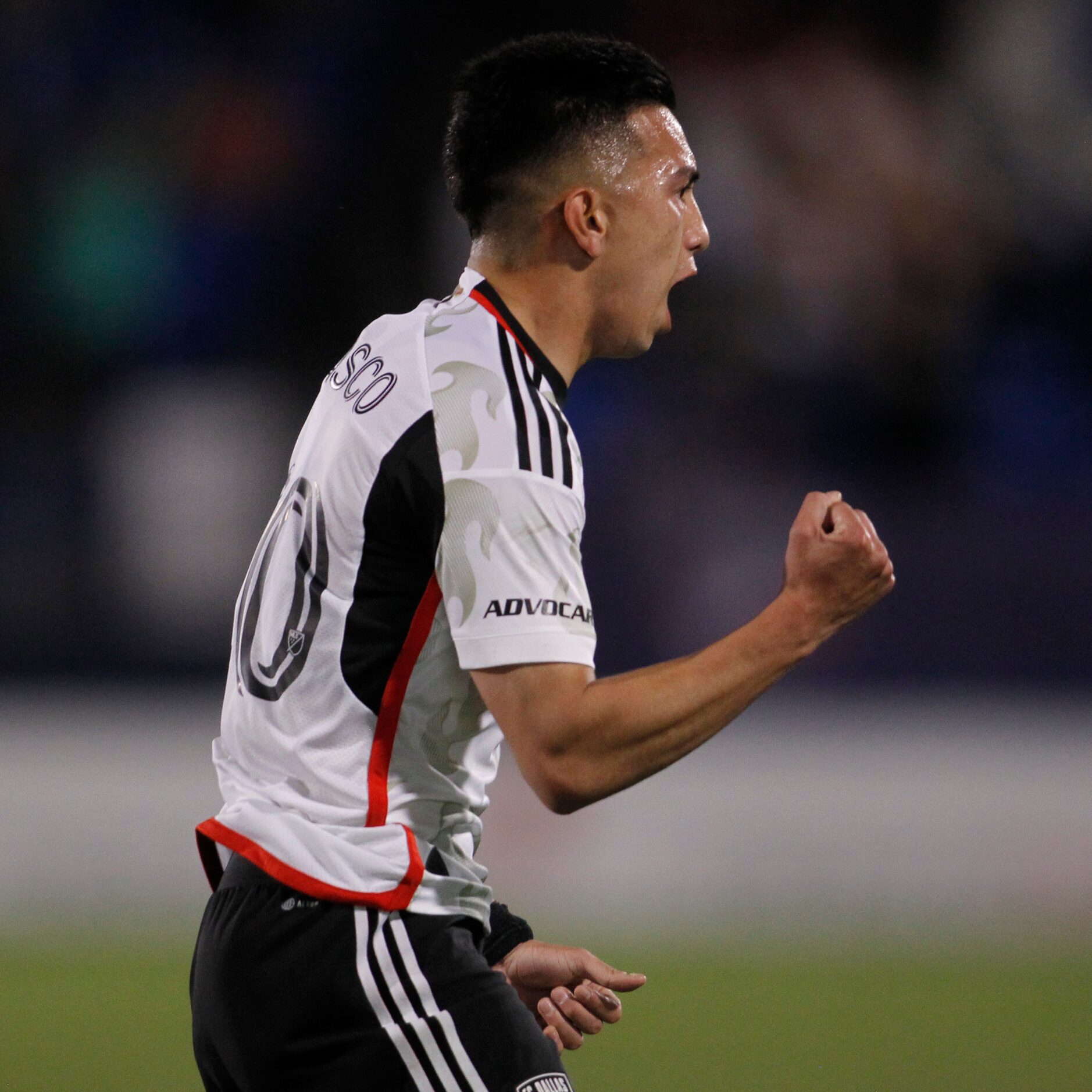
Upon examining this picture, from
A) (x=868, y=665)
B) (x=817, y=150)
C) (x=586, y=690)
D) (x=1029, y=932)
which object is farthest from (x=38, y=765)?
(x=586, y=690)

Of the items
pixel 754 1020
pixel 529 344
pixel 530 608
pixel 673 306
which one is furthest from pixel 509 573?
pixel 673 306

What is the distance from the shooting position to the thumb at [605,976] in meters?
2.48

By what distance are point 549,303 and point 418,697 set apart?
0.62 m

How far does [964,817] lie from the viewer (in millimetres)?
6547

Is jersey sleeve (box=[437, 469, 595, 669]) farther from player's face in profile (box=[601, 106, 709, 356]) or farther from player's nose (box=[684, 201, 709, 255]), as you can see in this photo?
player's nose (box=[684, 201, 709, 255])

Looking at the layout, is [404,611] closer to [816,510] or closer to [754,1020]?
[816,510]

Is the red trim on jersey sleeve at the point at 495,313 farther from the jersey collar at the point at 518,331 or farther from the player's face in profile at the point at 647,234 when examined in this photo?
the player's face in profile at the point at 647,234

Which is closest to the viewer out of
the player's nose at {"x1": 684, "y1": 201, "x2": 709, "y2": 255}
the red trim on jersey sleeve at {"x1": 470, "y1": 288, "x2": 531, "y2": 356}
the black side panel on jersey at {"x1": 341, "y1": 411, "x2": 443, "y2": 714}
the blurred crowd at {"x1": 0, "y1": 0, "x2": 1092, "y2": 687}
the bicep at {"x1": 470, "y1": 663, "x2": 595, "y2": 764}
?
the bicep at {"x1": 470, "y1": 663, "x2": 595, "y2": 764}

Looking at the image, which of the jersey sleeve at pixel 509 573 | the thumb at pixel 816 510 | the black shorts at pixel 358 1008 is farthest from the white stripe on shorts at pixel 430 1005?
the thumb at pixel 816 510

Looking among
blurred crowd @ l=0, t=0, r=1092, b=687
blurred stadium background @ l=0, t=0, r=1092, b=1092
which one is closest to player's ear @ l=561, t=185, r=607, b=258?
blurred stadium background @ l=0, t=0, r=1092, b=1092

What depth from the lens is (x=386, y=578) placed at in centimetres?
212

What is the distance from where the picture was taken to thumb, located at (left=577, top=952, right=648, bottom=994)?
2.48 metres

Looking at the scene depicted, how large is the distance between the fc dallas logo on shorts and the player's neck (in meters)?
0.95

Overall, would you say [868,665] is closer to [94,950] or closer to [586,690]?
[94,950]
